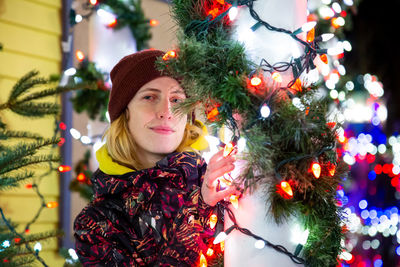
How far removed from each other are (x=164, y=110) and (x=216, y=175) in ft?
2.31

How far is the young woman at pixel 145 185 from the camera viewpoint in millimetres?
1535

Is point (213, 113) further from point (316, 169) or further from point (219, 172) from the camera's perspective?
point (316, 169)

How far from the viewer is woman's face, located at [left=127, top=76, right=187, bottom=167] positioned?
6.02 feet

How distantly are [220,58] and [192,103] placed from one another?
125 mm

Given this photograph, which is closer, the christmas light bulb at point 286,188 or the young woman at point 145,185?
the christmas light bulb at point 286,188

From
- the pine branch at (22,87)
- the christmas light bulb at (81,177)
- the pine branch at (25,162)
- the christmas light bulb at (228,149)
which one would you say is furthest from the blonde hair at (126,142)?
the christmas light bulb at (81,177)

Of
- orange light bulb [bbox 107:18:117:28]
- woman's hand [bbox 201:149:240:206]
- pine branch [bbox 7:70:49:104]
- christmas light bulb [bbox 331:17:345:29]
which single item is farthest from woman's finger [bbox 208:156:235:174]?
orange light bulb [bbox 107:18:117:28]

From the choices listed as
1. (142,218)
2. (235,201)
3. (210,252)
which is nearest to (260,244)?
(235,201)

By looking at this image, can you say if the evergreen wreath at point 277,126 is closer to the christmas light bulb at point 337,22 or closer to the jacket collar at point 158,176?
the jacket collar at point 158,176

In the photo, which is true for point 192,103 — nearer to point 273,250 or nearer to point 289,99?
point 289,99

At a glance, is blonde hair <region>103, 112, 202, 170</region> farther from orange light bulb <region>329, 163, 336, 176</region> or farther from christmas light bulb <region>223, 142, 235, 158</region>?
orange light bulb <region>329, 163, 336, 176</region>

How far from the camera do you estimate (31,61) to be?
11.3 ft

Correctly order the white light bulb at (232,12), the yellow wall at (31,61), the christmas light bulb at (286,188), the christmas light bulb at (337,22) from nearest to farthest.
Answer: the christmas light bulb at (286,188) → the white light bulb at (232,12) → the christmas light bulb at (337,22) → the yellow wall at (31,61)

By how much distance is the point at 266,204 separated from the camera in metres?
1.07
